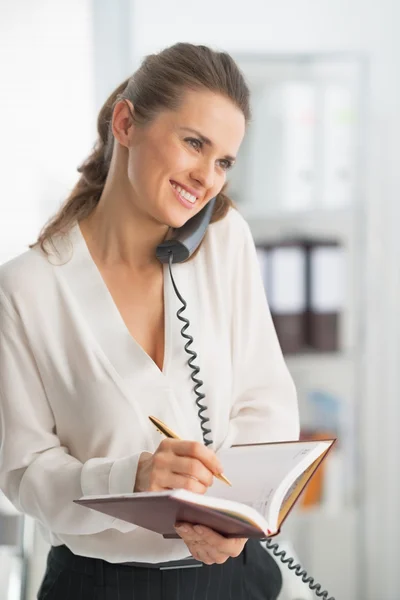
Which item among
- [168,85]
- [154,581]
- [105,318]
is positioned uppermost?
[168,85]

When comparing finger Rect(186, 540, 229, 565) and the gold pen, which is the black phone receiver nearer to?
the gold pen

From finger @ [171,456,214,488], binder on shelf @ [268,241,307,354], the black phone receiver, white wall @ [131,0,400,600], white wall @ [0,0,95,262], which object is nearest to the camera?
finger @ [171,456,214,488]

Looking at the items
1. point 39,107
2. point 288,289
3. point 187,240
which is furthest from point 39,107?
point 187,240

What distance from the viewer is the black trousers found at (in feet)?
4.55

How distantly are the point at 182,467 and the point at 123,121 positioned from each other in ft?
1.89

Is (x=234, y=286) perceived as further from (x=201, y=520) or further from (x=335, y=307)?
(x=335, y=307)

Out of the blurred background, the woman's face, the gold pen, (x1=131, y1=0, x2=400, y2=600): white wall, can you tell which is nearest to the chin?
the woman's face

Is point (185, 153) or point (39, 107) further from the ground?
point (185, 153)

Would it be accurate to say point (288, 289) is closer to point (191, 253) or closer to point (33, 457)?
point (191, 253)

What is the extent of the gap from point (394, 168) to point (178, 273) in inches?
74.2

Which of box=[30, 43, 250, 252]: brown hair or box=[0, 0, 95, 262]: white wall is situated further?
box=[0, 0, 95, 262]: white wall

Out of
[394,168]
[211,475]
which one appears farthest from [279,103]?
[211,475]

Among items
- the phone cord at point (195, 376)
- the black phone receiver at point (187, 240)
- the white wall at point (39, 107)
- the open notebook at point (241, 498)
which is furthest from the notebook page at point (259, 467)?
the white wall at point (39, 107)

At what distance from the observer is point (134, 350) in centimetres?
140
